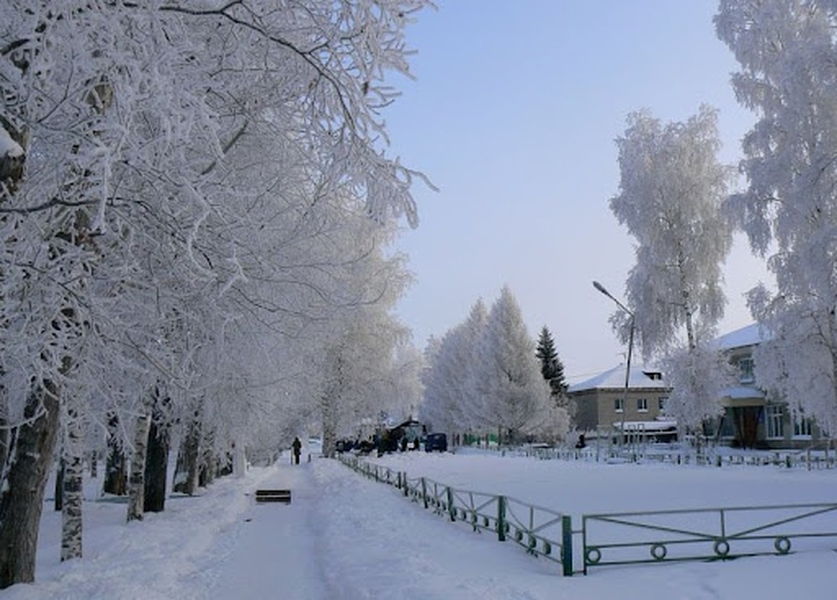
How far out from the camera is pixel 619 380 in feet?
266

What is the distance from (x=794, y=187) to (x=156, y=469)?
1917 centimetres

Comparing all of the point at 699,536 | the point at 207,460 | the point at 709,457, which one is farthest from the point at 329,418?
the point at 699,536

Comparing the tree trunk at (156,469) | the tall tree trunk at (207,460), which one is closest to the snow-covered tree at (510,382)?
the tall tree trunk at (207,460)

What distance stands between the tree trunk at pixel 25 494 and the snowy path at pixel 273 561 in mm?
2412

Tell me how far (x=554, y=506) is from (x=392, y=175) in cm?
1267

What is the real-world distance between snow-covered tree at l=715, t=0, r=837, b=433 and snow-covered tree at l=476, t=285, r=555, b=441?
33.7 metres

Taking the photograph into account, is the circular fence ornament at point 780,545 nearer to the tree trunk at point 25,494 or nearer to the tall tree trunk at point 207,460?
the tree trunk at point 25,494

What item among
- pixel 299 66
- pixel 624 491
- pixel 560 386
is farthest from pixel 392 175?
pixel 560 386

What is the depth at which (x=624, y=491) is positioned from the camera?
2092cm

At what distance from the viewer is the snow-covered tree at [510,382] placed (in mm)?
61125

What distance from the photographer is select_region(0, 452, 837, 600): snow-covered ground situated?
911 cm

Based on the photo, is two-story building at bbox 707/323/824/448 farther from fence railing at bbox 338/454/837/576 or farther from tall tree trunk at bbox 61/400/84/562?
tall tree trunk at bbox 61/400/84/562

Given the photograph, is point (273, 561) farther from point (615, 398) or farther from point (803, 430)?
point (615, 398)

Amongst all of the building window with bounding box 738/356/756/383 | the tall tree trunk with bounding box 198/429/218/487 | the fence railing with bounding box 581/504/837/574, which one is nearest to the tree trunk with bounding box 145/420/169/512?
the tall tree trunk with bounding box 198/429/218/487
